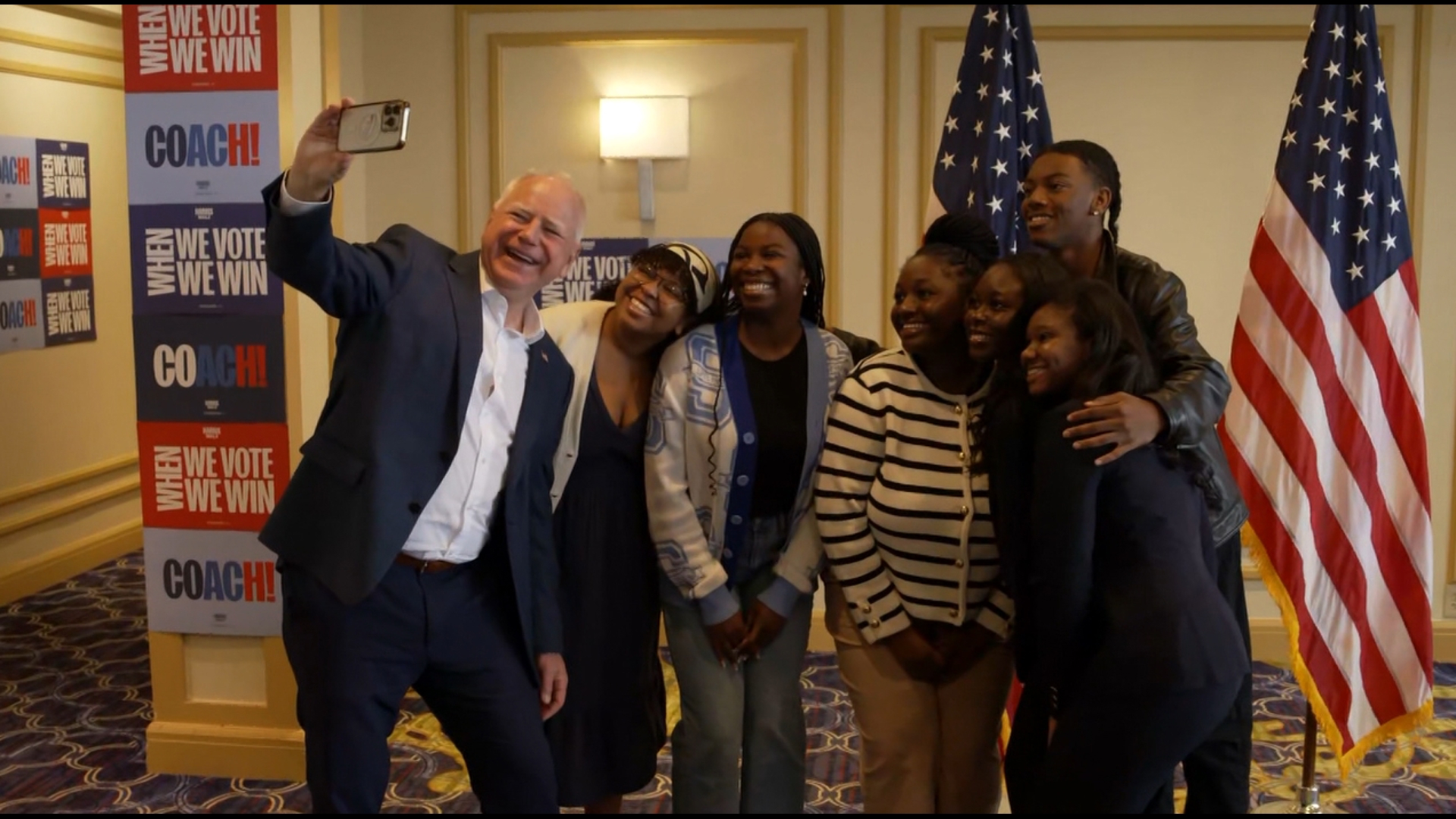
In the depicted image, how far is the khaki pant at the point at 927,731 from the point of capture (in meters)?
2.46

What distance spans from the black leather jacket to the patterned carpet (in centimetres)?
155

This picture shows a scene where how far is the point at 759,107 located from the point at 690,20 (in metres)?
0.43

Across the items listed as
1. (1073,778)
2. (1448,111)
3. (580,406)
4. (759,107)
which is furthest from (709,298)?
(1448,111)

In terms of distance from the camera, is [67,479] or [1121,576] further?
[67,479]

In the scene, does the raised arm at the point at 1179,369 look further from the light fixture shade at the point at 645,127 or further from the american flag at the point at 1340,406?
the light fixture shade at the point at 645,127

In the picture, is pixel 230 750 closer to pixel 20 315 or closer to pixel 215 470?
pixel 215 470

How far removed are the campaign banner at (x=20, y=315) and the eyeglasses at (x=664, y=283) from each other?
4252 mm

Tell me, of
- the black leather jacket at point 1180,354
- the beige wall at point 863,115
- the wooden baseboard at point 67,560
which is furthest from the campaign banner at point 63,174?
the black leather jacket at point 1180,354

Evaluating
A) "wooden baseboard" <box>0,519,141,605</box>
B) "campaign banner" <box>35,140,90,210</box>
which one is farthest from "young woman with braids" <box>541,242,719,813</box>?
"campaign banner" <box>35,140,90,210</box>

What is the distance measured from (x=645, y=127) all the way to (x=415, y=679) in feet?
9.38

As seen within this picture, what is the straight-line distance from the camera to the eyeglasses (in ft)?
8.57

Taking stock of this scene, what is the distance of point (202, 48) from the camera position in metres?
3.55

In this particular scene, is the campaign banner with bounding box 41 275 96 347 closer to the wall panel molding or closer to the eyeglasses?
the wall panel molding

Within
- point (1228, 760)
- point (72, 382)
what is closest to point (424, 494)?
point (1228, 760)
